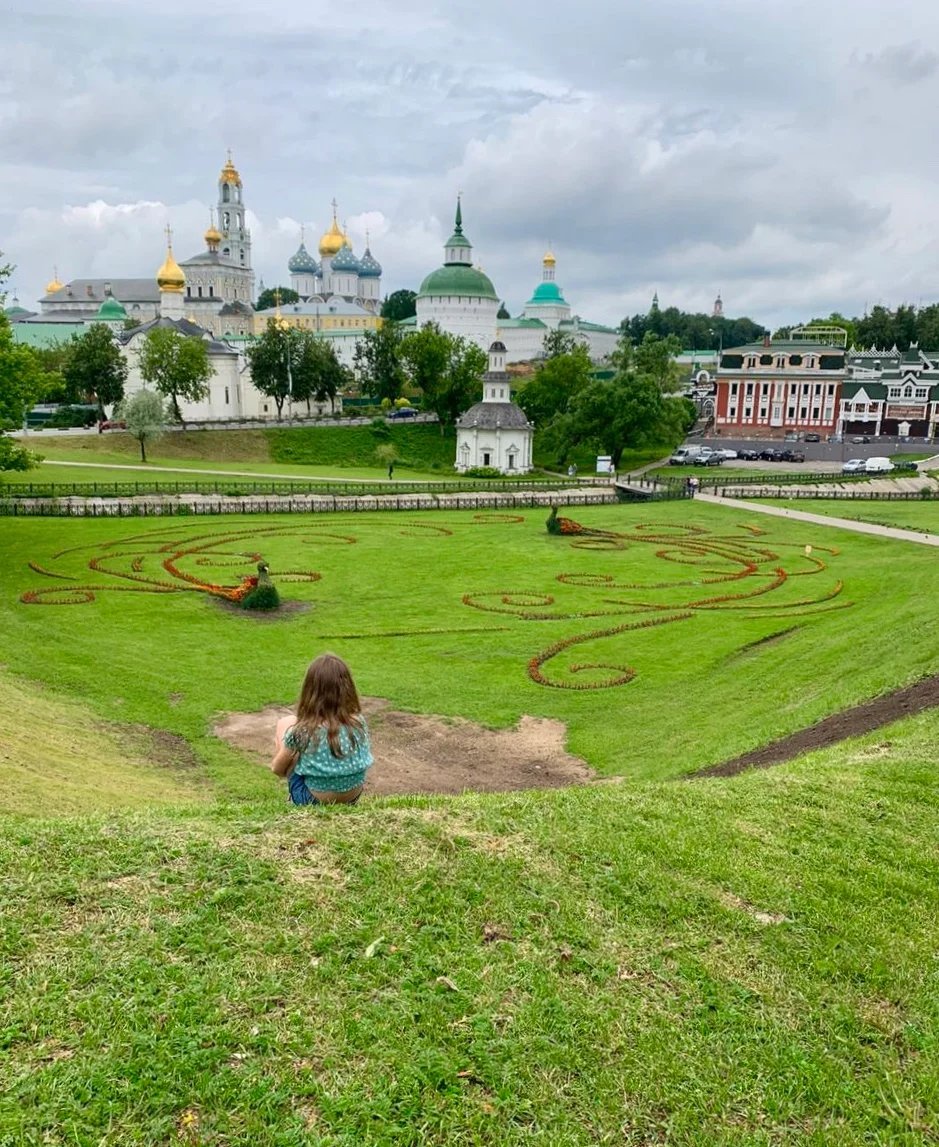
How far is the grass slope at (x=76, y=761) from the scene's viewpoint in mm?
10719

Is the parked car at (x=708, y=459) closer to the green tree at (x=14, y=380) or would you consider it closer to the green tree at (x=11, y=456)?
the green tree at (x=14, y=380)

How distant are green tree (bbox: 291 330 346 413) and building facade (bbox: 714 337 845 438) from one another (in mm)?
42046

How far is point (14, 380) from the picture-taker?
32.3 m

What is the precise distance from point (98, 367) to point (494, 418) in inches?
1284

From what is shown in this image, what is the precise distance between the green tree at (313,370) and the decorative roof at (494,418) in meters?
17.7

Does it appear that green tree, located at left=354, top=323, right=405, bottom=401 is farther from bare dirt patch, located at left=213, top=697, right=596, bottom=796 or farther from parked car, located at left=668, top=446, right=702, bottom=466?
bare dirt patch, located at left=213, top=697, right=596, bottom=796

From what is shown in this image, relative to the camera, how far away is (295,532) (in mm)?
38812

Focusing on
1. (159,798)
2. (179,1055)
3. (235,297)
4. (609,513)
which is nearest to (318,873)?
(179,1055)

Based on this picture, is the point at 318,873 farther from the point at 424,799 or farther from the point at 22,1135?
the point at 22,1135

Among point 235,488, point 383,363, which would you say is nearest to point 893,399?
point 383,363

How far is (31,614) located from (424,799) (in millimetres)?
18955

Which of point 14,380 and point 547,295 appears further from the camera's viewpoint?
point 547,295

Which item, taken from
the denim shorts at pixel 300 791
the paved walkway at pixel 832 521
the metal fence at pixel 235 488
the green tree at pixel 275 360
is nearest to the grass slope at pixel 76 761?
the denim shorts at pixel 300 791

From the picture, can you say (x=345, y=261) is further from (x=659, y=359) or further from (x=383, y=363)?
(x=659, y=359)
